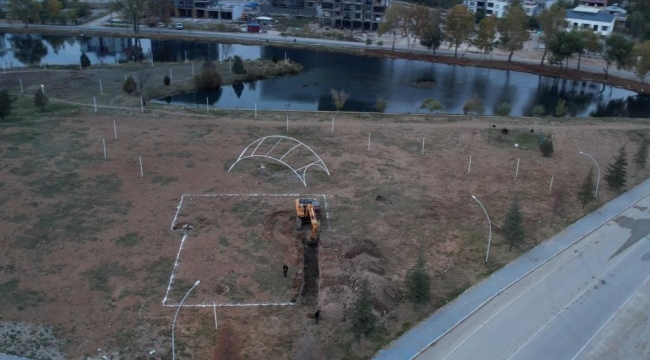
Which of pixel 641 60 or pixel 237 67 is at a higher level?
pixel 641 60

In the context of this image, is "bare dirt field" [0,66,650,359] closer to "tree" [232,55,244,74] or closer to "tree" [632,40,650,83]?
"tree" [232,55,244,74]

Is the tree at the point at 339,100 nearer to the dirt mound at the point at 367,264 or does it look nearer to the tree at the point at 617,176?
the tree at the point at 617,176

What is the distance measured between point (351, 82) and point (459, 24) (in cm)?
1293

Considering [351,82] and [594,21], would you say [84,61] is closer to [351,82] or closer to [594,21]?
[351,82]

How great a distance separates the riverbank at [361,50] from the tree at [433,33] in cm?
109

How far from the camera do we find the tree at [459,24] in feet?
155

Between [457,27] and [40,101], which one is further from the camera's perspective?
[457,27]

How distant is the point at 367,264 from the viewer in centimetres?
1616

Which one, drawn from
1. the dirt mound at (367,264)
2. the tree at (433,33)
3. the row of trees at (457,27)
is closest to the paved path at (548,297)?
the dirt mound at (367,264)

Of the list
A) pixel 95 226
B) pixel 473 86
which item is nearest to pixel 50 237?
pixel 95 226

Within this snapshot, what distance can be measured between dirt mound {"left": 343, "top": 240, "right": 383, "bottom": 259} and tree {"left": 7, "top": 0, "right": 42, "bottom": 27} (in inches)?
1912

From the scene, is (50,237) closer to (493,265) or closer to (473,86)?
(493,265)

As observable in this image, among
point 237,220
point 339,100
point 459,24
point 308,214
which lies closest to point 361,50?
point 459,24

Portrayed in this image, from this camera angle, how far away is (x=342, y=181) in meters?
22.0
